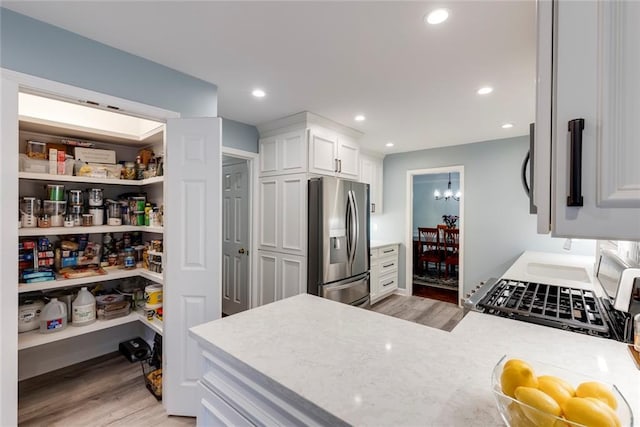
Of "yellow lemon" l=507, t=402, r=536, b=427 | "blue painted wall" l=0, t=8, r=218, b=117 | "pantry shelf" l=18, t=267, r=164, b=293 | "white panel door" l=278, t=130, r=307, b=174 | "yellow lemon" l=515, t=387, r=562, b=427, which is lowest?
"pantry shelf" l=18, t=267, r=164, b=293

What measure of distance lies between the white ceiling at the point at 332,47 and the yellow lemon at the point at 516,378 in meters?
1.52

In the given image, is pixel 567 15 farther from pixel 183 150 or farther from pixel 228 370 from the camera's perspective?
pixel 183 150

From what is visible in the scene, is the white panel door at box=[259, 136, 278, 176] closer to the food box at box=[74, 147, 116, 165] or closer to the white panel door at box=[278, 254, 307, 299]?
the white panel door at box=[278, 254, 307, 299]

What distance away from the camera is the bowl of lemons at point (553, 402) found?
506 millimetres

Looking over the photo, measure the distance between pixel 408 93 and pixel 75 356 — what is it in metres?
3.68

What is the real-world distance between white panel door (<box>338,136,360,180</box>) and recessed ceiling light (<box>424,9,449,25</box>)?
6.25ft

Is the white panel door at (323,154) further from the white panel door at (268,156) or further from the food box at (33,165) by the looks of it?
the food box at (33,165)

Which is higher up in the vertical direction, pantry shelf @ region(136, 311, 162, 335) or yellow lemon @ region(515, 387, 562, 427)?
yellow lemon @ region(515, 387, 562, 427)

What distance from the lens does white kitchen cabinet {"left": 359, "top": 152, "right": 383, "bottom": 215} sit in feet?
14.3

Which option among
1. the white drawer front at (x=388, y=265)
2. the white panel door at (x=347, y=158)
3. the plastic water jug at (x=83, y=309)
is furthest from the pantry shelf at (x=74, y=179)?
the white drawer front at (x=388, y=265)

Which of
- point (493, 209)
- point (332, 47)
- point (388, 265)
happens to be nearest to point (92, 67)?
point (332, 47)

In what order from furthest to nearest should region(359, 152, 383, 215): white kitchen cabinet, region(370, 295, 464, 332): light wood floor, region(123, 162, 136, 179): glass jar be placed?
1. region(359, 152, 383, 215): white kitchen cabinet
2. region(370, 295, 464, 332): light wood floor
3. region(123, 162, 136, 179): glass jar

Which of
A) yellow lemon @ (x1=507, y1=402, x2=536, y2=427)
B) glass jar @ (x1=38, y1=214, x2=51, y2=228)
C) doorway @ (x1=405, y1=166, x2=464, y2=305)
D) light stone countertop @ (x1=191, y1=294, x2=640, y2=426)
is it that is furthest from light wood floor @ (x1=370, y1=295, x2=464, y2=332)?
glass jar @ (x1=38, y1=214, x2=51, y2=228)

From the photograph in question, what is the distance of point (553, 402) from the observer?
53 cm
